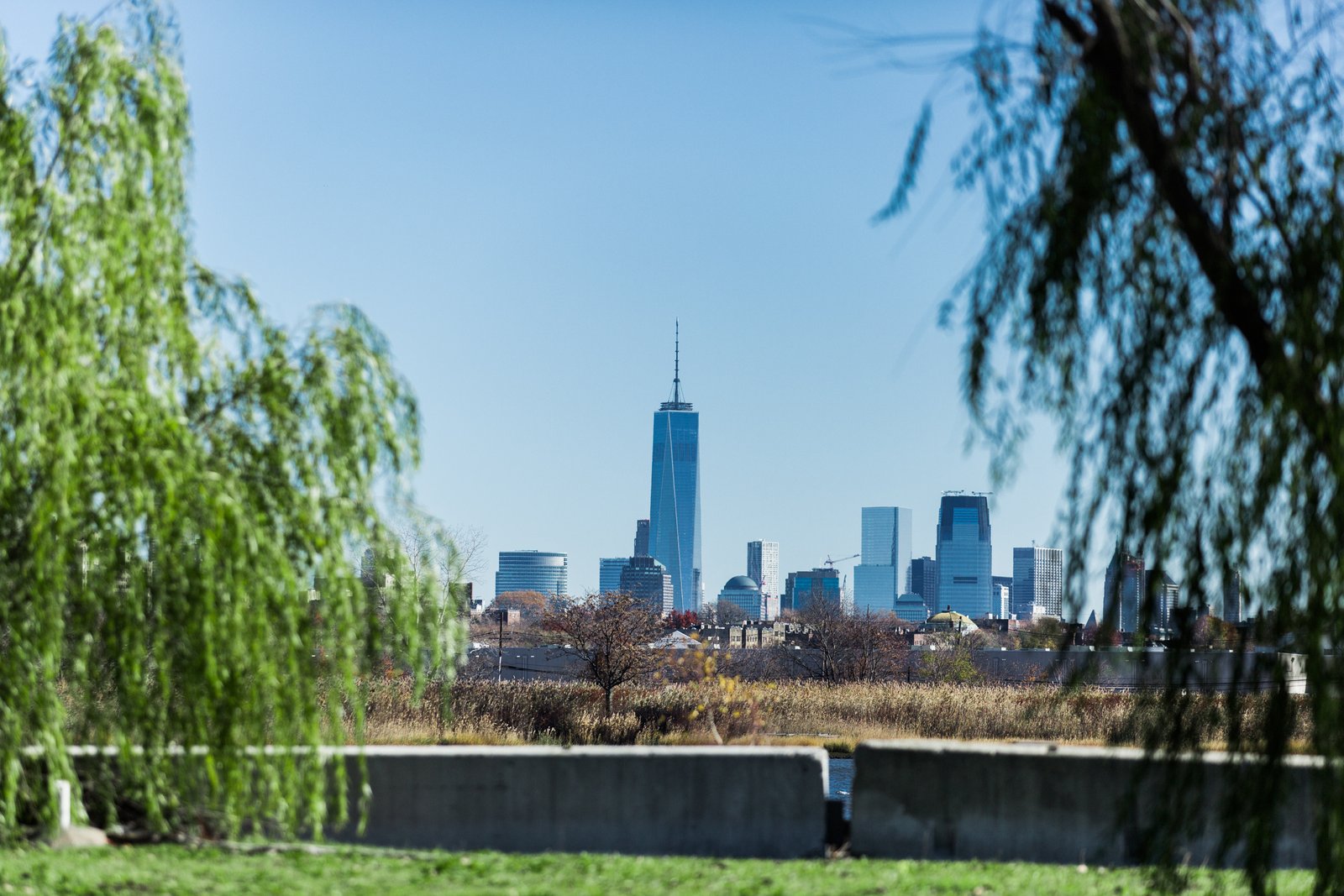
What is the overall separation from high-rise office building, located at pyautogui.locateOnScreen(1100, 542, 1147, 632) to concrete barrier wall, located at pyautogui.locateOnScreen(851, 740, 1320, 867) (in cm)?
293

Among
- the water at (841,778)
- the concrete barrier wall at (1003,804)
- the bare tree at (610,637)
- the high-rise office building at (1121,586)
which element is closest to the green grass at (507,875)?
the concrete barrier wall at (1003,804)

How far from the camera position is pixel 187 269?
9.34 meters

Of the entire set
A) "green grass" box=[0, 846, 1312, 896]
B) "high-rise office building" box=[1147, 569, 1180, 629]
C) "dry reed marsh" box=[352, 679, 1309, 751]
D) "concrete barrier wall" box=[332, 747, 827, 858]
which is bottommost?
"dry reed marsh" box=[352, 679, 1309, 751]

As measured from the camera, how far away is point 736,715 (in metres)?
28.4

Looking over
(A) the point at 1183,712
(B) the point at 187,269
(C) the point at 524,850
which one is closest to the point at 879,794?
(C) the point at 524,850

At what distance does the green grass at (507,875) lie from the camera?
27.6 feet

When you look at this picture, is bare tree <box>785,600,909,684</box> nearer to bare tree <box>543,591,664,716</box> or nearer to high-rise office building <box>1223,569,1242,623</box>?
bare tree <box>543,591,664,716</box>

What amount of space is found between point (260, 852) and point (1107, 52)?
726 centimetres

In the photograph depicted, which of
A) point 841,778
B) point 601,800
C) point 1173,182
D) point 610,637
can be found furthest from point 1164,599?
point 610,637

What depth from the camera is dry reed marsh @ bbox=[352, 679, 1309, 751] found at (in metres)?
25.7

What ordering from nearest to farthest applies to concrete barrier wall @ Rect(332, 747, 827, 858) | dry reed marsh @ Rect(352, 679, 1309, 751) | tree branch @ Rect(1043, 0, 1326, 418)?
1. tree branch @ Rect(1043, 0, 1326, 418)
2. concrete barrier wall @ Rect(332, 747, 827, 858)
3. dry reed marsh @ Rect(352, 679, 1309, 751)

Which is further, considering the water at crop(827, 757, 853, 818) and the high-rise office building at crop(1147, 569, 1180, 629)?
the water at crop(827, 757, 853, 818)

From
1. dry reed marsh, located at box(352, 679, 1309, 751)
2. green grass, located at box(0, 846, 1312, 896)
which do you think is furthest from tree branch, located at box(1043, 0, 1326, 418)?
dry reed marsh, located at box(352, 679, 1309, 751)

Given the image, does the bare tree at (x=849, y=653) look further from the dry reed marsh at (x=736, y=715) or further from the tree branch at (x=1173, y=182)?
the tree branch at (x=1173, y=182)
